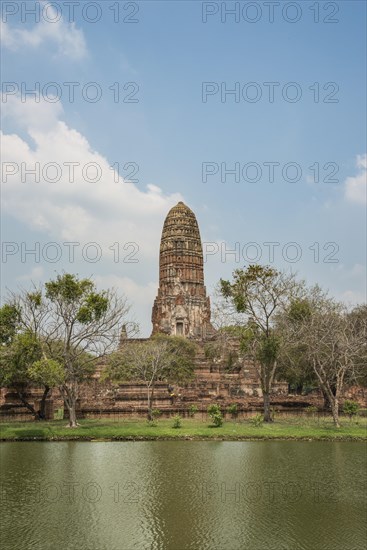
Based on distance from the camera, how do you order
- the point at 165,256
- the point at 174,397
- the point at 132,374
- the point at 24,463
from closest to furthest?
the point at 24,463 → the point at 174,397 → the point at 132,374 → the point at 165,256

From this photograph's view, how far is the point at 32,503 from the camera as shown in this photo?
43.3 feet

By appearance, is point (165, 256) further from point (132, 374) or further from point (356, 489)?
point (356, 489)

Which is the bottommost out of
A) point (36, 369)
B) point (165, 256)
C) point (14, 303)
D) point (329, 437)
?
point (329, 437)

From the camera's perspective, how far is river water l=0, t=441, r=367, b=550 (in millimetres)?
10719

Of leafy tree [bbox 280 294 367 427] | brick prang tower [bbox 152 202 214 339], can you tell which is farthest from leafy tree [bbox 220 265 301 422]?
brick prang tower [bbox 152 202 214 339]

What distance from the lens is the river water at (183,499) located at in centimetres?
1072

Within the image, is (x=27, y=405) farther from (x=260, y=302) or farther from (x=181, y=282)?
(x=181, y=282)

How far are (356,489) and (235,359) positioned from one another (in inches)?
1625

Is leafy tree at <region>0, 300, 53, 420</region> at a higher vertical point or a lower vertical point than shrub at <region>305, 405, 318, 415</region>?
higher

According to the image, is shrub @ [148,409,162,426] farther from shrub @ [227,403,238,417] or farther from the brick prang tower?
the brick prang tower

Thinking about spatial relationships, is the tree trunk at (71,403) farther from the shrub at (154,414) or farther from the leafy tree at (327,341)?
the leafy tree at (327,341)

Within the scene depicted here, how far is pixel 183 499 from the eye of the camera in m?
13.7

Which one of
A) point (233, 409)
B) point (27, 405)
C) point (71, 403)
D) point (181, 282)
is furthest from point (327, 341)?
point (181, 282)

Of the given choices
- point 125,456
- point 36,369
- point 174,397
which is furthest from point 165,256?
point 125,456
